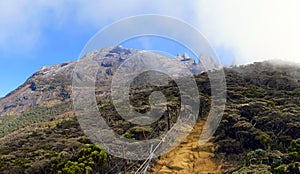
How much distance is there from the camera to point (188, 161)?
1709 centimetres

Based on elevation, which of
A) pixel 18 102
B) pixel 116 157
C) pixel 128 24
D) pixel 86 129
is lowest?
pixel 116 157

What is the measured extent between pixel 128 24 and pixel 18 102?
115534 mm

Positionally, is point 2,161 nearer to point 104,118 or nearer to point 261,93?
point 104,118

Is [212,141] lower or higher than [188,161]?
higher

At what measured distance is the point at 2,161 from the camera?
58.7ft

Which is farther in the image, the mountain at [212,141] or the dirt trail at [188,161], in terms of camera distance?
the dirt trail at [188,161]

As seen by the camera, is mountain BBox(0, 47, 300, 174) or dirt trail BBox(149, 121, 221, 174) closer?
mountain BBox(0, 47, 300, 174)

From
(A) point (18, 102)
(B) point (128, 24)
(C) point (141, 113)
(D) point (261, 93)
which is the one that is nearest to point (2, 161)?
(C) point (141, 113)

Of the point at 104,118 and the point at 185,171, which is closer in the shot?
the point at 185,171

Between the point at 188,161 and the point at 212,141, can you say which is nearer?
the point at 188,161

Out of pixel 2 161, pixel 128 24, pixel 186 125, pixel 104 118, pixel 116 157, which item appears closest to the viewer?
A: pixel 128 24

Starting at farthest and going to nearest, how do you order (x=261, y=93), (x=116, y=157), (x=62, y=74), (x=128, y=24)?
(x=62, y=74) < (x=261, y=93) < (x=116, y=157) < (x=128, y=24)

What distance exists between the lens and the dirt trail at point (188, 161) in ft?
53.6

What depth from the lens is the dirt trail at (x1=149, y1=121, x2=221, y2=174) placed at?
1633 centimetres
